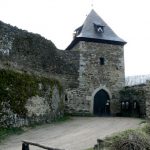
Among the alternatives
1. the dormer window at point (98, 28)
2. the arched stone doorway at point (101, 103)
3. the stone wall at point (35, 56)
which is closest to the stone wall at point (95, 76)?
the arched stone doorway at point (101, 103)

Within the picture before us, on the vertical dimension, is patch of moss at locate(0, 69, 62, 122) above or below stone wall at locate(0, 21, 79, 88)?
below

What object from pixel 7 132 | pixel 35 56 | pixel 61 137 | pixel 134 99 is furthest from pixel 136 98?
pixel 7 132

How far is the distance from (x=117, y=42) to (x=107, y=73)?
220cm

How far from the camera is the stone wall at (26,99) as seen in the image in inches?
485

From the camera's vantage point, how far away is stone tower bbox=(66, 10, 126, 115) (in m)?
19.8

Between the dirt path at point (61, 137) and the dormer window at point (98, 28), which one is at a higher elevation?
the dormer window at point (98, 28)

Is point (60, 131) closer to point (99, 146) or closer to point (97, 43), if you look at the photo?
point (99, 146)

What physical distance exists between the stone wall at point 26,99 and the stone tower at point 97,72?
340 centimetres

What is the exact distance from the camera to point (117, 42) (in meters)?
21.2

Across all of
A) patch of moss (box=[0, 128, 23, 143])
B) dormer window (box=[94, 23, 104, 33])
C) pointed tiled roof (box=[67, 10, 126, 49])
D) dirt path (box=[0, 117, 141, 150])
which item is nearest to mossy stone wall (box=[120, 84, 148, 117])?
pointed tiled roof (box=[67, 10, 126, 49])

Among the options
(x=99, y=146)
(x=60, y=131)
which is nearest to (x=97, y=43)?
(x=60, y=131)

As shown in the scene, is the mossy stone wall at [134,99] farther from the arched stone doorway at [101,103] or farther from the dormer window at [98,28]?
the dormer window at [98,28]

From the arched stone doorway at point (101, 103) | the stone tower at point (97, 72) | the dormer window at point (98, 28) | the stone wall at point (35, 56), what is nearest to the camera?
the stone wall at point (35, 56)

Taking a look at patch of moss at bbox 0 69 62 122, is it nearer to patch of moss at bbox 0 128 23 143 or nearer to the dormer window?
patch of moss at bbox 0 128 23 143
